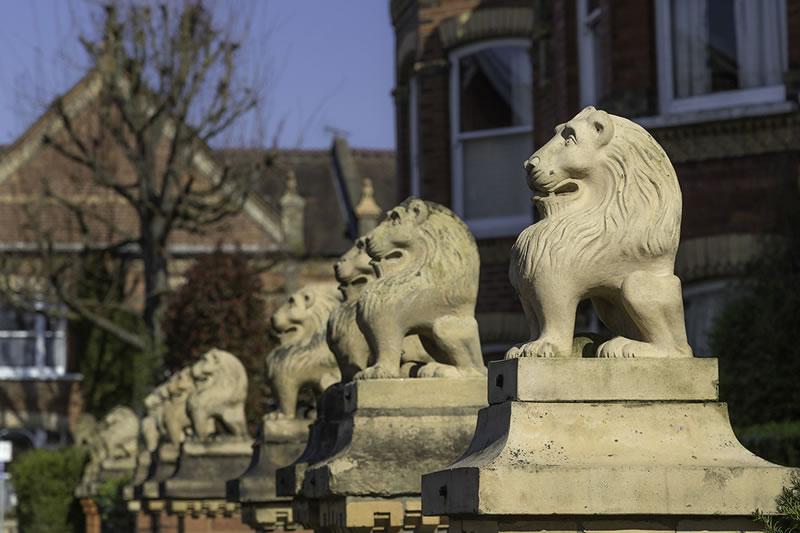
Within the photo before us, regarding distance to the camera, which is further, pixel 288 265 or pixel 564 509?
pixel 288 265

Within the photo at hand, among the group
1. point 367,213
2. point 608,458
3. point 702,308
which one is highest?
point 367,213

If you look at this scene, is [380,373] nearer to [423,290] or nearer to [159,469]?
[423,290]

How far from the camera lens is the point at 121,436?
24.0 m

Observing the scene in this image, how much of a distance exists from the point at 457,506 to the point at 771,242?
9.81 metres

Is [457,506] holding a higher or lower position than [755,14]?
lower

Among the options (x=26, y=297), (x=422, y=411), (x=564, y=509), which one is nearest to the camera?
(x=564, y=509)

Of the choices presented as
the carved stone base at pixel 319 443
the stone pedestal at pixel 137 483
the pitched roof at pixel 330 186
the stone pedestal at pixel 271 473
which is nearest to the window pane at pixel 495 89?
the stone pedestal at pixel 137 483

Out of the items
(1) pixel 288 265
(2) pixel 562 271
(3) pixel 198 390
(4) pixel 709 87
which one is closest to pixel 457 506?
(2) pixel 562 271

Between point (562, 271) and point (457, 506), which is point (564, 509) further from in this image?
point (562, 271)

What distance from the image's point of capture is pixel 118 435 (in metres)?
24.0

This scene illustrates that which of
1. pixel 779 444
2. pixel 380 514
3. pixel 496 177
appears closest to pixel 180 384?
pixel 496 177

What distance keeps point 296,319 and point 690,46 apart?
6802 millimetres

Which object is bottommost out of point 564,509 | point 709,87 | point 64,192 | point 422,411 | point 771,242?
point 564,509

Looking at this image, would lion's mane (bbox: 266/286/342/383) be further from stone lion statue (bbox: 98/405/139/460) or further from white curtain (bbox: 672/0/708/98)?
stone lion statue (bbox: 98/405/139/460)
